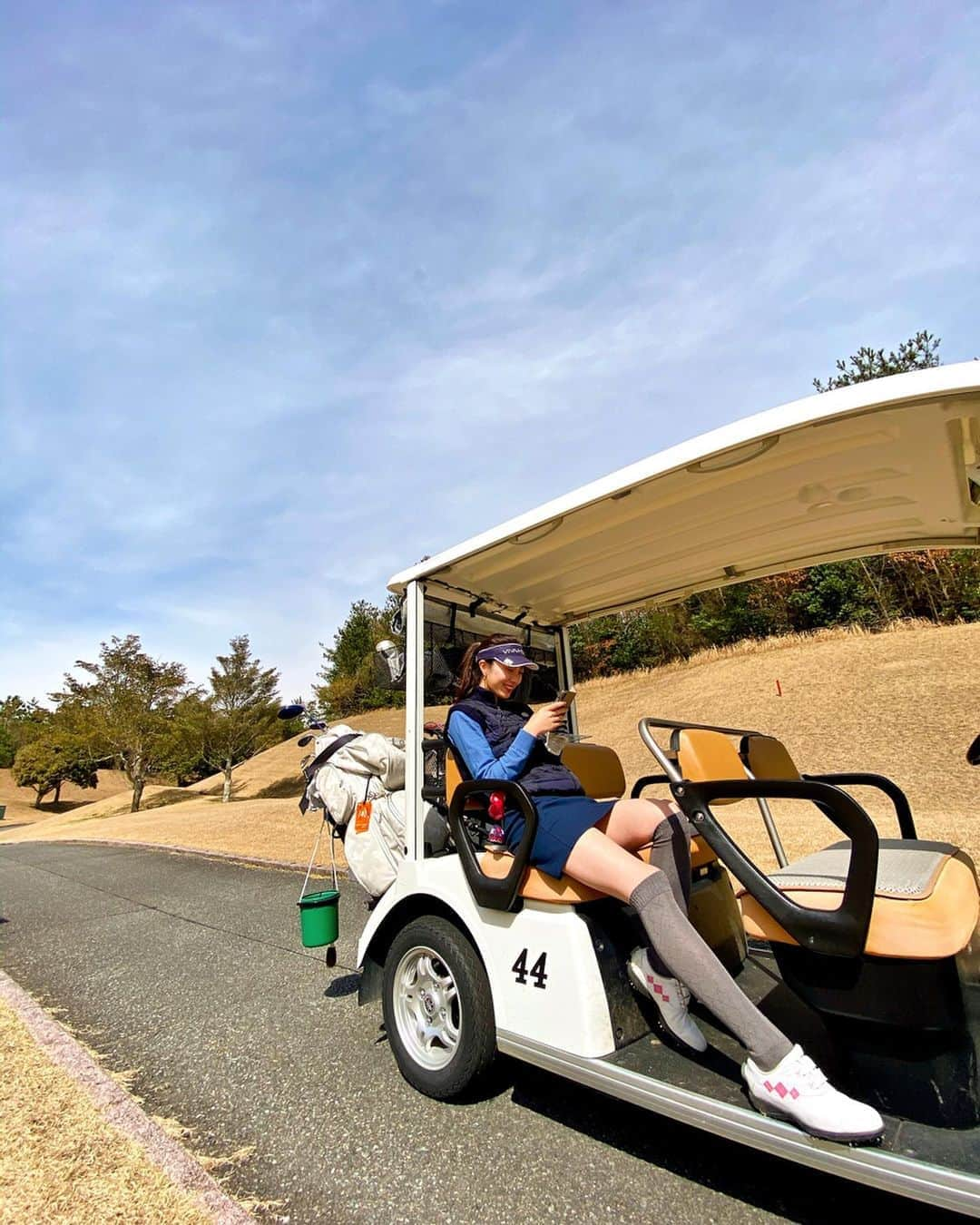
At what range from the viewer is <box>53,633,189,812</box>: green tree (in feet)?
74.9

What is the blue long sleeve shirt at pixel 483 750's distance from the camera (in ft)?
8.35

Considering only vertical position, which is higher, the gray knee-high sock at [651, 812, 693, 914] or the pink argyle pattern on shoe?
the gray knee-high sock at [651, 812, 693, 914]

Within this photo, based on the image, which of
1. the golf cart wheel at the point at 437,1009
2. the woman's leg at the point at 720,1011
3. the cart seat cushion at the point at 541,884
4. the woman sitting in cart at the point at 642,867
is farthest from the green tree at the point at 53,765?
the woman's leg at the point at 720,1011

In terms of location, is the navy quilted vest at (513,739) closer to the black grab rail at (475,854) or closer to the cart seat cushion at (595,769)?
the black grab rail at (475,854)

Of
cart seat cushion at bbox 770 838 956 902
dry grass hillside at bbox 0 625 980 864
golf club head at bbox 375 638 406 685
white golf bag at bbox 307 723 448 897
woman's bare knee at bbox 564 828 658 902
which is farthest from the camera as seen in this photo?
dry grass hillside at bbox 0 625 980 864

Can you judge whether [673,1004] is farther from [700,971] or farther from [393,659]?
[393,659]

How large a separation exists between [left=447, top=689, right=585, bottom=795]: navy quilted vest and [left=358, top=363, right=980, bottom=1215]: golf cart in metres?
0.16

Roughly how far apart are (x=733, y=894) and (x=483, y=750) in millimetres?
1342

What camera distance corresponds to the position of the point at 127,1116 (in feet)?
8.49

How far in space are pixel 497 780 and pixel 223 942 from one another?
3.85m

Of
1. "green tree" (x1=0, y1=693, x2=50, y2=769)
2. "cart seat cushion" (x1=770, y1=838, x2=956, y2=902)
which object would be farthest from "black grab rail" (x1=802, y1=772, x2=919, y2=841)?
"green tree" (x1=0, y1=693, x2=50, y2=769)

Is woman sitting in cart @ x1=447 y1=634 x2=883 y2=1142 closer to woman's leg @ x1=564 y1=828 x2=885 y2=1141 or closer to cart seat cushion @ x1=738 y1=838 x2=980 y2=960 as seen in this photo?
woman's leg @ x1=564 y1=828 x2=885 y2=1141

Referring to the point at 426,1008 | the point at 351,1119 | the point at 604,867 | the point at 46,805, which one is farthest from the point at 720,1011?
the point at 46,805

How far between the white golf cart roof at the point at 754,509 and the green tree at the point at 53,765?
2526 cm
